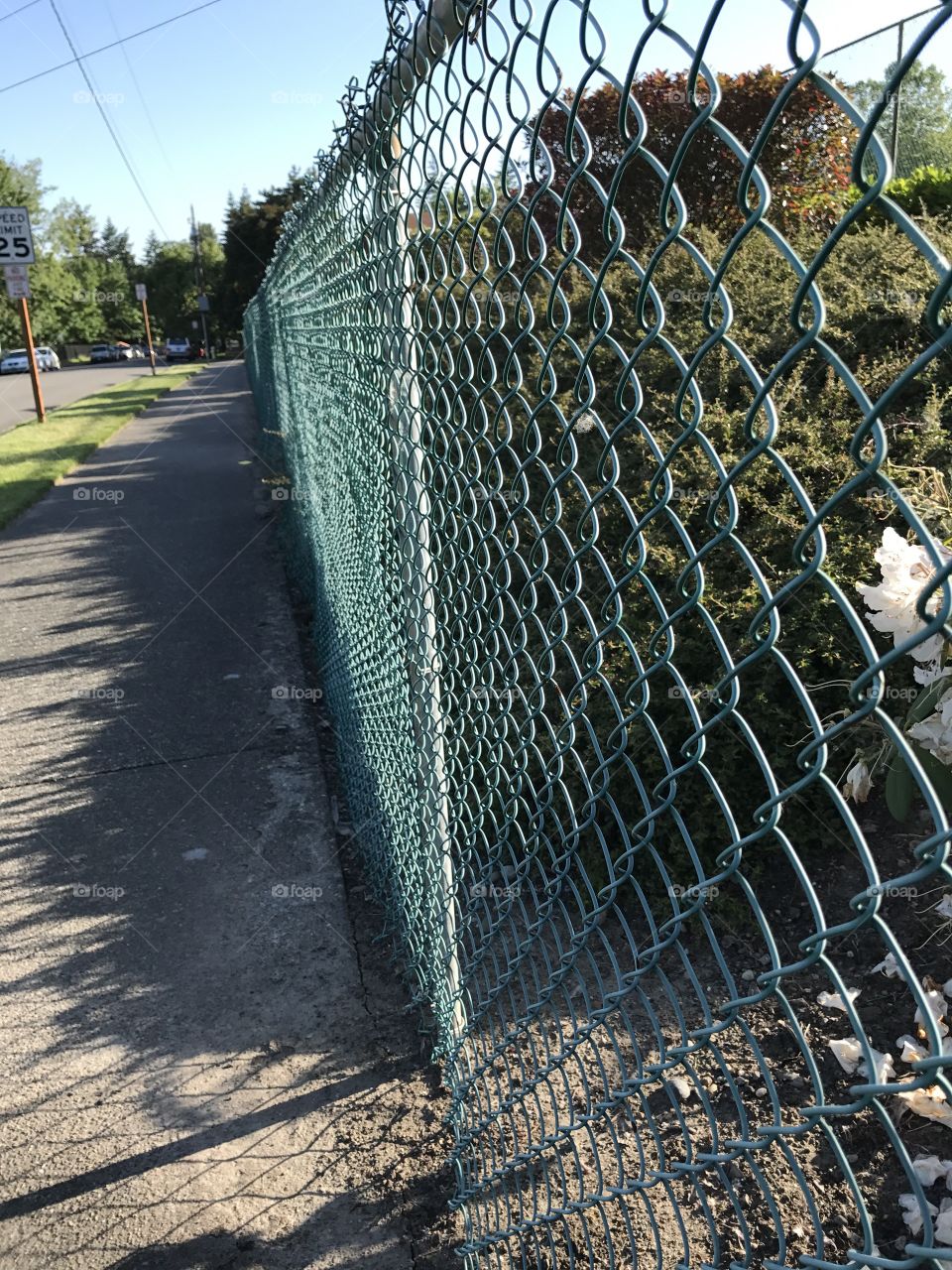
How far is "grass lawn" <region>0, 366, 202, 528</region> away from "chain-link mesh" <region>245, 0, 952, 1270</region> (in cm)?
809

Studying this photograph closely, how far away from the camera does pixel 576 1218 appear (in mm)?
2396

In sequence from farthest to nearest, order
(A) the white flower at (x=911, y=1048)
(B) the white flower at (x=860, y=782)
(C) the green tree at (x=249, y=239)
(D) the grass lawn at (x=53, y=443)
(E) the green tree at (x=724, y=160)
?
(C) the green tree at (x=249, y=239) → (D) the grass lawn at (x=53, y=443) → (E) the green tree at (x=724, y=160) → (A) the white flower at (x=911, y=1048) → (B) the white flower at (x=860, y=782)

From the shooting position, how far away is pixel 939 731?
135 cm

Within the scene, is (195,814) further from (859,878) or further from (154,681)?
(859,878)

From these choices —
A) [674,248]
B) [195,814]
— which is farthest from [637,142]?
[674,248]

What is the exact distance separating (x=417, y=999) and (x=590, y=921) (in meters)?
1.55

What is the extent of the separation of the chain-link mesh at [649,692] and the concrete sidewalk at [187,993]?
0.26m

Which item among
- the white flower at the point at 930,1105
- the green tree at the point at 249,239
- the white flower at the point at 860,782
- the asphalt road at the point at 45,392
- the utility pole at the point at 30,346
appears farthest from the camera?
the green tree at the point at 249,239

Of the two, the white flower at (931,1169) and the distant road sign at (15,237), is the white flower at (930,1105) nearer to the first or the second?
the white flower at (931,1169)

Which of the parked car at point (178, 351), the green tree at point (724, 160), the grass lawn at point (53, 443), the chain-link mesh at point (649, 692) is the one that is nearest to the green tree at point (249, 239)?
the parked car at point (178, 351)

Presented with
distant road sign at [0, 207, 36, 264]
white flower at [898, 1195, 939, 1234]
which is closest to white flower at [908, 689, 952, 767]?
white flower at [898, 1195, 939, 1234]

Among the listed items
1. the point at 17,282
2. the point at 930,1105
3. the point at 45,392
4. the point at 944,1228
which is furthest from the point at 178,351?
the point at 944,1228

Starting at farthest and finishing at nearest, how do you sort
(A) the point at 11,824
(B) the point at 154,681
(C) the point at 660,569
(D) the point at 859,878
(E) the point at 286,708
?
(B) the point at 154,681 < (E) the point at 286,708 < (A) the point at 11,824 < (C) the point at 660,569 < (D) the point at 859,878

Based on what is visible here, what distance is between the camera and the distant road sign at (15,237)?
688 inches
